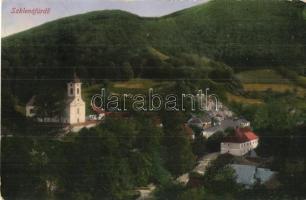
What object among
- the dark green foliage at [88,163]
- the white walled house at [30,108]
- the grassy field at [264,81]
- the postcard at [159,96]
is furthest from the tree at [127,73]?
the grassy field at [264,81]

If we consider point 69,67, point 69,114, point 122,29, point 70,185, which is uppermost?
point 122,29

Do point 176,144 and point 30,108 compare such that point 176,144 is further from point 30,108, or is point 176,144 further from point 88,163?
point 30,108

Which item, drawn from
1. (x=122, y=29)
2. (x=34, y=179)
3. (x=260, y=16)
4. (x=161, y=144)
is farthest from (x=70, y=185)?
(x=260, y=16)

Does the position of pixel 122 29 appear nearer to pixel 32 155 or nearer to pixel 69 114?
pixel 69 114

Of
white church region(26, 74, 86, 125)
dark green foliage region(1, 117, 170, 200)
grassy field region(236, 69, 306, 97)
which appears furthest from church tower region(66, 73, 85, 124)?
grassy field region(236, 69, 306, 97)

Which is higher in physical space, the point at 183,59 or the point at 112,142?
the point at 183,59

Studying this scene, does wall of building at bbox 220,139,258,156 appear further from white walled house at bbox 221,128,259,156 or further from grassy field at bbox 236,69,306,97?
grassy field at bbox 236,69,306,97
